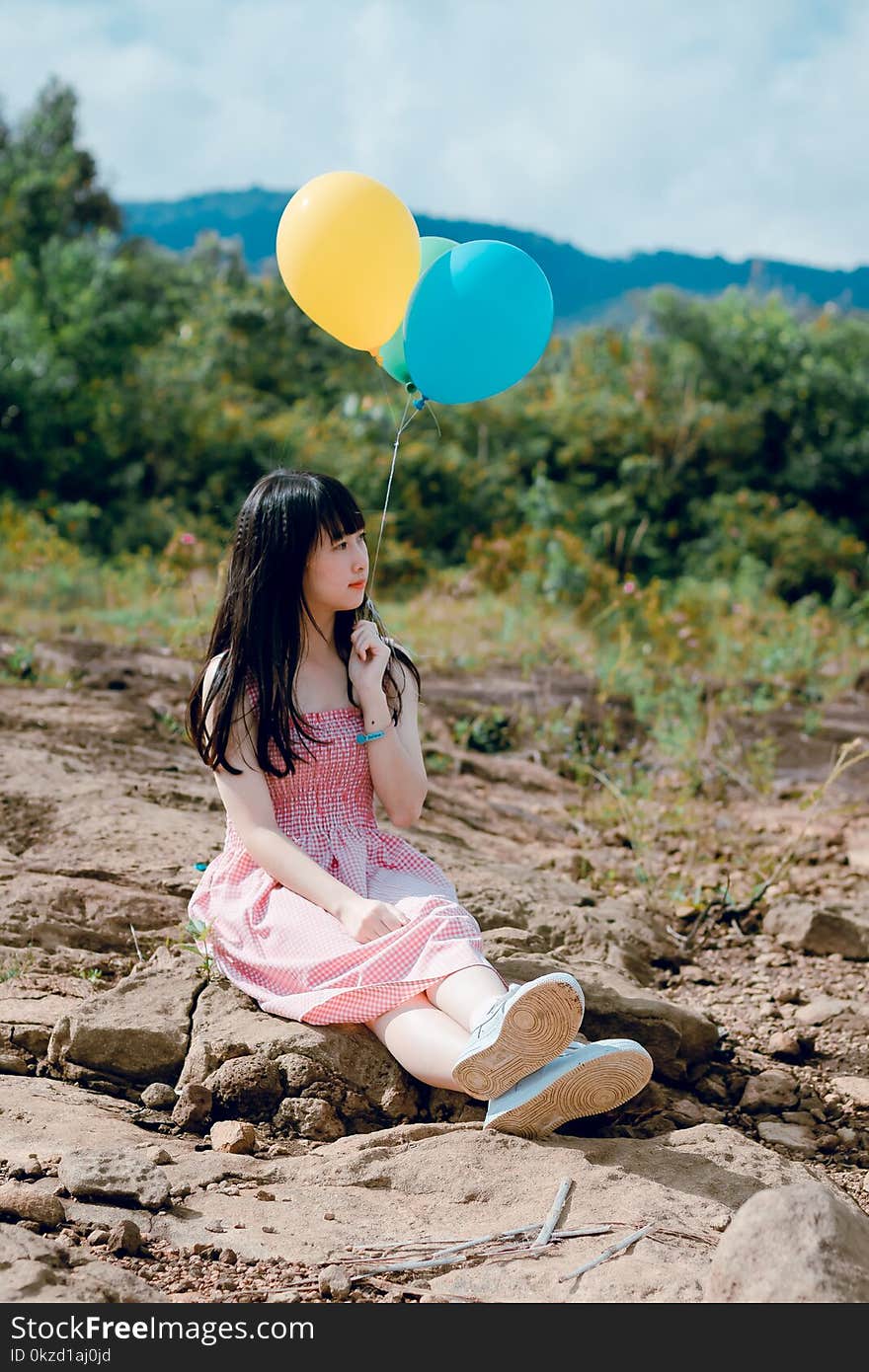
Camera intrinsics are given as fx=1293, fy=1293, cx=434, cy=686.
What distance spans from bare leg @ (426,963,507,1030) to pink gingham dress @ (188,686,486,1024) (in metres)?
0.02

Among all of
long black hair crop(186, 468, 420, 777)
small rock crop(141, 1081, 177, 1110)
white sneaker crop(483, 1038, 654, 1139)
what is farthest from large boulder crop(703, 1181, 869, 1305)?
long black hair crop(186, 468, 420, 777)

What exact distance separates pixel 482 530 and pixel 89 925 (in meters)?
8.53

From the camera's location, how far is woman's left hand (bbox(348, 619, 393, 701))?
3.09 m

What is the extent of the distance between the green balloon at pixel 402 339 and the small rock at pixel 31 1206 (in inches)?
91.4

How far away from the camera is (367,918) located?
2725 mm

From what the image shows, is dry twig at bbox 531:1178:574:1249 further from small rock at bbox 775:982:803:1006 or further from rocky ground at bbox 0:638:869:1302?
small rock at bbox 775:982:803:1006

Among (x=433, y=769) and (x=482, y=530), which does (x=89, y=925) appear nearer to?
(x=433, y=769)

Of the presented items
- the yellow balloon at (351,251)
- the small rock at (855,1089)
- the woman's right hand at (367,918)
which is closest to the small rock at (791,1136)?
the small rock at (855,1089)

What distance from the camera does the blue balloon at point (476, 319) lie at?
3328 mm

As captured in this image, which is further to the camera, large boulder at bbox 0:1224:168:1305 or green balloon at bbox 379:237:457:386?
green balloon at bbox 379:237:457:386

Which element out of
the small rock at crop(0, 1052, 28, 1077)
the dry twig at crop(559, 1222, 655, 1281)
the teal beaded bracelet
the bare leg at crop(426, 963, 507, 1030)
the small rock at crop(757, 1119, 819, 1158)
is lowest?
the small rock at crop(0, 1052, 28, 1077)

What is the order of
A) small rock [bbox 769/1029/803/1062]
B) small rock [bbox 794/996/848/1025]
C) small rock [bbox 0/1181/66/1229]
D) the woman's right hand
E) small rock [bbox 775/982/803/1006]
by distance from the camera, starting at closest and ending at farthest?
small rock [bbox 0/1181/66/1229] < the woman's right hand < small rock [bbox 769/1029/803/1062] < small rock [bbox 794/996/848/1025] < small rock [bbox 775/982/803/1006]

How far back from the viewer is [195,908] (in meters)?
3.09
